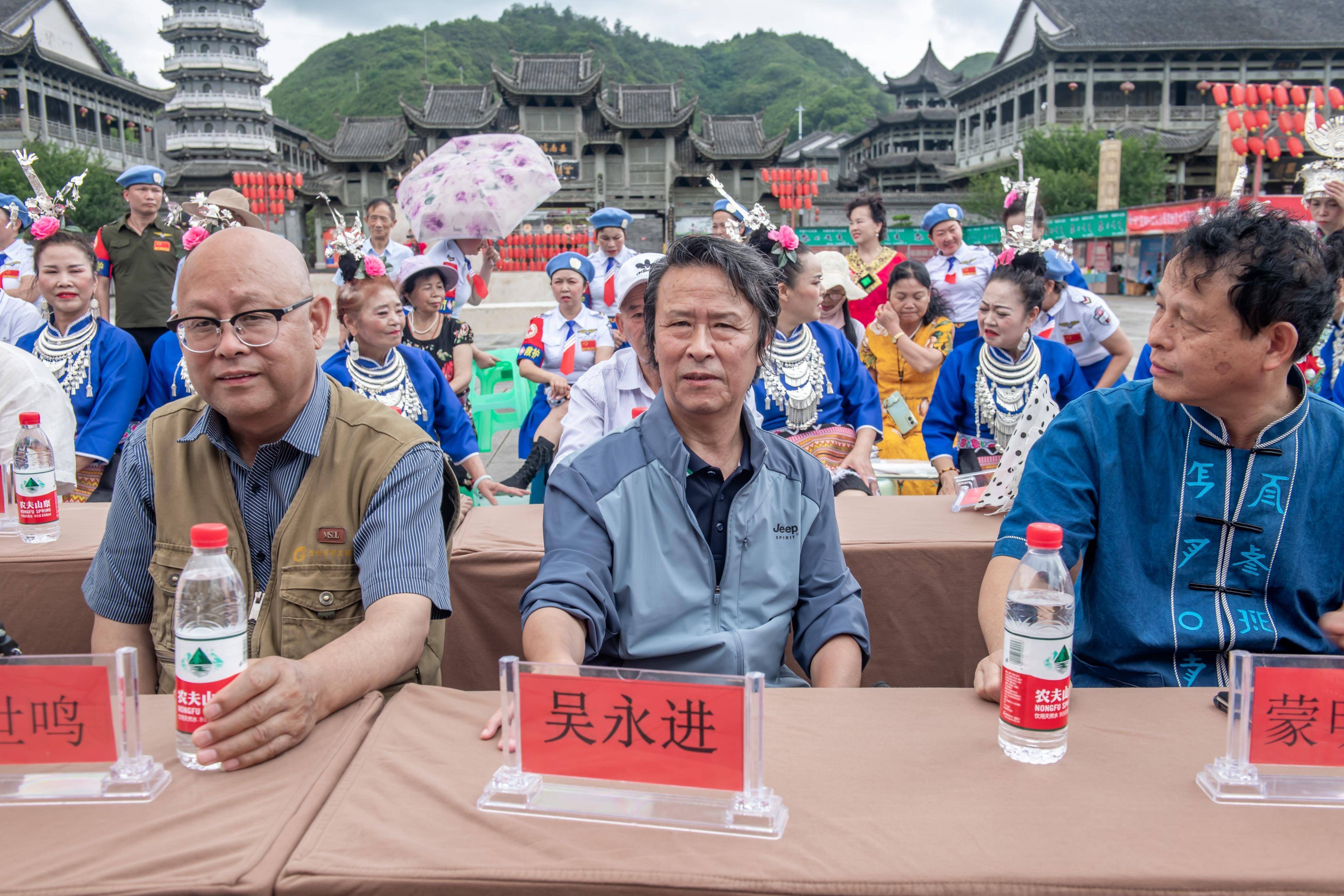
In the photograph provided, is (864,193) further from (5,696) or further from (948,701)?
(5,696)

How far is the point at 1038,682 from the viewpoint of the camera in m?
1.22

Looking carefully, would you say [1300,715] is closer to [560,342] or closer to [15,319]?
[560,342]

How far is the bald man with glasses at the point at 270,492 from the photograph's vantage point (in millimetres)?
1623

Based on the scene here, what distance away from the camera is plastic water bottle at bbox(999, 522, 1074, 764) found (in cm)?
122

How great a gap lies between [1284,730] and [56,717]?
1519mm

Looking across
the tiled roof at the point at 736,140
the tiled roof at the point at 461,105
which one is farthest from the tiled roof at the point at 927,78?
the tiled roof at the point at 461,105

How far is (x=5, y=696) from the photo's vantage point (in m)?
1.19

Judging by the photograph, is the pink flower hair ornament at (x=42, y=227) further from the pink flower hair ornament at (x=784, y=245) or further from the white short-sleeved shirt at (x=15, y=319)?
the pink flower hair ornament at (x=784, y=245)

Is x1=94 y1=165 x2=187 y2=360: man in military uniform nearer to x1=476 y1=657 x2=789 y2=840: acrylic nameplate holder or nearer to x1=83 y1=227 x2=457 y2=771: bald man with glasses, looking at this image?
x1=83 y1=227 x2=457 y2=771: bald man with glasses

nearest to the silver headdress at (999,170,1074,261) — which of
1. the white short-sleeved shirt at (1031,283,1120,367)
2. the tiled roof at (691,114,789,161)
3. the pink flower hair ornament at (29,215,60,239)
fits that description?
the white short-sleeved shirt at (1031,283,1120,367)

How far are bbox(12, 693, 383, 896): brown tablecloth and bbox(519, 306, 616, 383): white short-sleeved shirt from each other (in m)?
4.34

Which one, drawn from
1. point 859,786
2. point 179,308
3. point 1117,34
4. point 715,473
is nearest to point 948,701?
point 859,786

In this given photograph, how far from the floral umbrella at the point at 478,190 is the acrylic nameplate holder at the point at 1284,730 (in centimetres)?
561

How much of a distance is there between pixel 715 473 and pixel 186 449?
959 mm
